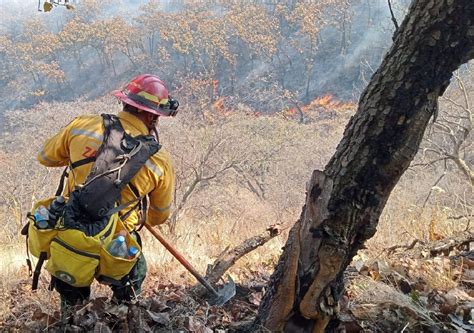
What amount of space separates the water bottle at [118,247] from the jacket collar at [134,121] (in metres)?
0.65

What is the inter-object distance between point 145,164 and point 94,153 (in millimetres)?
284

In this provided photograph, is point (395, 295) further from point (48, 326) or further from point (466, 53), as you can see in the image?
point (48, 326)

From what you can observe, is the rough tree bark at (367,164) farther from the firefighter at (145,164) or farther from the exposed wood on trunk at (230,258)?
the exposed wood on trunk at (230,258)

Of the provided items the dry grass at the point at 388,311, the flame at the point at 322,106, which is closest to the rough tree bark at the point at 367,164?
the dry grass at the point at 388,311

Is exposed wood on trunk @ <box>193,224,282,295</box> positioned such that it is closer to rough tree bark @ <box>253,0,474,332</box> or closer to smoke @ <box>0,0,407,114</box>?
rough tree bark @ <box>253,0,474,332</box>

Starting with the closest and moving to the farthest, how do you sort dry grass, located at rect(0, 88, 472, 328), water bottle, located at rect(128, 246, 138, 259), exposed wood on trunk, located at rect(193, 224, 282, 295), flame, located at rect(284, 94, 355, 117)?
water bottle, located at rect(128, 246, 138, 259) < exposed wood on trunk, located at rect(193, 224, 282, 295) < dry grass, located at rect(0, 88, 472, 328) < flame, located at rect(284, 94, 355, 117)

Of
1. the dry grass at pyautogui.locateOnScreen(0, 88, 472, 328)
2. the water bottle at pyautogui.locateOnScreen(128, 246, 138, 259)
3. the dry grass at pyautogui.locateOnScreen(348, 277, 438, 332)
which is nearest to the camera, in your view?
the dry grass at pyautogui.locateOnScreen(348, 277, 438, 332)

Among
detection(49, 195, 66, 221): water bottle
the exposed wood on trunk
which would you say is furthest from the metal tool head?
detection(49, 195, 66, 221): water bottle

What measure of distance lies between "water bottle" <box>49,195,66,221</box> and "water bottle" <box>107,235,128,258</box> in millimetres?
311

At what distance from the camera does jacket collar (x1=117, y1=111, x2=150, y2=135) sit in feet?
8.78

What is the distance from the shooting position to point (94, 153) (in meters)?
2.50

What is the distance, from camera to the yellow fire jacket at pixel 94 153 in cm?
252

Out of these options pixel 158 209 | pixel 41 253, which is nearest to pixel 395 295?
pixel 158 209

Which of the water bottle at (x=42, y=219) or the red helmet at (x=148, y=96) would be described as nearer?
the water bottle at (x=42, y=219)
